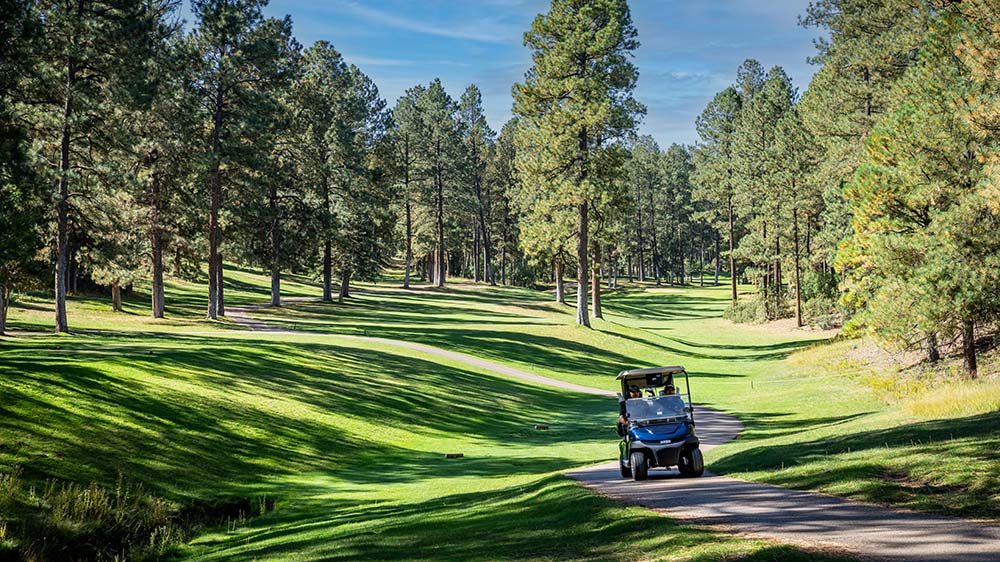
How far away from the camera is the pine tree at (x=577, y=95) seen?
4434 centimetres

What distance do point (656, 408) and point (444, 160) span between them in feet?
213

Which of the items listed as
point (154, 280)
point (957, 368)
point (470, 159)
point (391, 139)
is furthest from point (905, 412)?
point (470, 159)

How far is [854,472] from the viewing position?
39.9ft

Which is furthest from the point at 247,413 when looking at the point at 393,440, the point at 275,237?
the point at 275,237

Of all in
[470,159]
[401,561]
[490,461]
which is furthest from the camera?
[470,159]

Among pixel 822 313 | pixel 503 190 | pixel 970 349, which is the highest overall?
pixel 503 190

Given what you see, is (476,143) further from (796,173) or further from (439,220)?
(796,173)

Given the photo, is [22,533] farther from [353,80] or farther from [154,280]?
[353,80]

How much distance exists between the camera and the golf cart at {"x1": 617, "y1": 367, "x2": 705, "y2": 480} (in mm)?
14531

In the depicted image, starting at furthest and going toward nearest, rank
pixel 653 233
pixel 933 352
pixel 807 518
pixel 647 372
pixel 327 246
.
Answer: pixel 653 233, pixel 327 246, pixel 933 352, pixel 647 372, pixel 807 518

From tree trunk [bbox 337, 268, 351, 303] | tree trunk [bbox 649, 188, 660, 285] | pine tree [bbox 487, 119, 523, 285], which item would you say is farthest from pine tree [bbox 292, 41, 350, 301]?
tree trunk [bbox 649, 188, 660, 285]

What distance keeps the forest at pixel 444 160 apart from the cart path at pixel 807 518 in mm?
11507

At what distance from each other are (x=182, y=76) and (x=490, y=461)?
28.2 m

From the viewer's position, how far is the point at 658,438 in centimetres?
1459
